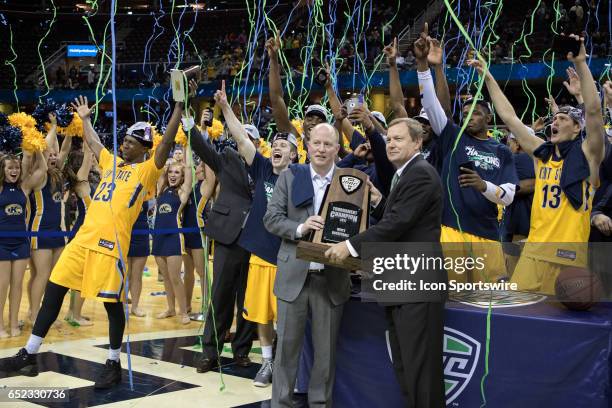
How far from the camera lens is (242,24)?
28.1 metres

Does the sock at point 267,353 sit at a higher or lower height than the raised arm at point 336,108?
lower

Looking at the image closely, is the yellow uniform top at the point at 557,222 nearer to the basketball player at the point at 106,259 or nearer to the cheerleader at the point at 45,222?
the basketball player at the point at 106,259

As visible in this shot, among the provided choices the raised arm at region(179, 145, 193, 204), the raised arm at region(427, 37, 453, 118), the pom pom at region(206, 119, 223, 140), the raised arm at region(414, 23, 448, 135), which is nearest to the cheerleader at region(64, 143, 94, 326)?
the raised arm at region(179, 145, 193, 204)

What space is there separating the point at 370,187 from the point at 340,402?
4.31 feet

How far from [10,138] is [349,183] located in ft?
11.8

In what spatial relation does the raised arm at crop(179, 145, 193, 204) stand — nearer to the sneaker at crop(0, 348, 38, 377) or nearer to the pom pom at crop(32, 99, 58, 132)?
the pom pom at crop(32, 99, 58, 132)

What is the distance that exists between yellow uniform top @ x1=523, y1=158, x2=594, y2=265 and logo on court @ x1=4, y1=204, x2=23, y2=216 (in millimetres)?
4365

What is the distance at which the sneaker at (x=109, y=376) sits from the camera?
Answer: 192 inches

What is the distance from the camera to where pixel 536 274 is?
4.55 m

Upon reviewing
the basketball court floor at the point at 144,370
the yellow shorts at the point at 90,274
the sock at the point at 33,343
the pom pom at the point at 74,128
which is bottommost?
the basketball court floor at the point at 144,370

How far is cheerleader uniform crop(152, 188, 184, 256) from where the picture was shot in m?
7.55

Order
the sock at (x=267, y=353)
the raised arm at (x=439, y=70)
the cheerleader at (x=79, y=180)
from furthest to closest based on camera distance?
the cheerleader at (x=79, y=180) → the sock at (x=267, y=353) → the raised arm at (x=439, y=70)

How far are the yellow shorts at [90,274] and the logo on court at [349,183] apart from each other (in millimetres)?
1843

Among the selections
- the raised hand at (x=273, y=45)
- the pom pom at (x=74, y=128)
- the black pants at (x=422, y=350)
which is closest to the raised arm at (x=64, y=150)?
the pom pom at (x=74, y=128)
